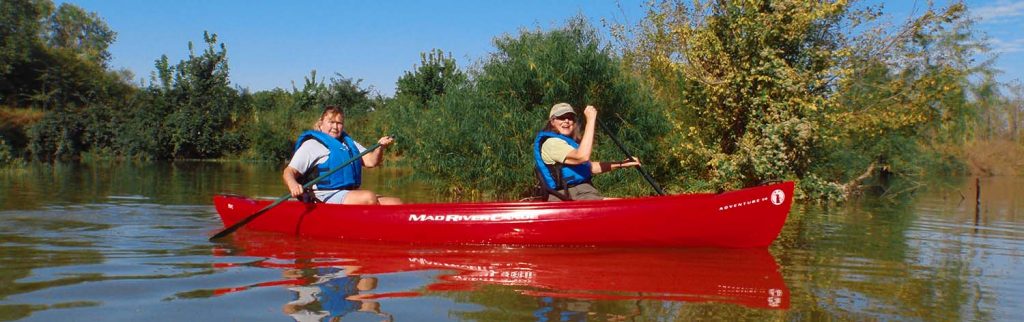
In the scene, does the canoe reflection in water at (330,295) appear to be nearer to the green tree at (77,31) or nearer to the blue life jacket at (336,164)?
the blue life jacket at (336,164)

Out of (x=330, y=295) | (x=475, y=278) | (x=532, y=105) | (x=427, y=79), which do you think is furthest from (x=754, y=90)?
(x=427, y=79)

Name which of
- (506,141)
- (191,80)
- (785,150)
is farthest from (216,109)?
(785,150)

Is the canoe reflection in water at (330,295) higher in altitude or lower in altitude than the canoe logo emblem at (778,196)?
lower

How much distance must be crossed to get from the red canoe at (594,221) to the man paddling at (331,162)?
1.26 ft

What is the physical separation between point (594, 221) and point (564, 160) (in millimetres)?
583

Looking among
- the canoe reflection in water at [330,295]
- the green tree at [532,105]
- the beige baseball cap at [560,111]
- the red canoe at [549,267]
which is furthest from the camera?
the green tree at [532,105]

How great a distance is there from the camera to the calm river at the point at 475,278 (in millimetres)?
3984

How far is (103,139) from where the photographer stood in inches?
1351

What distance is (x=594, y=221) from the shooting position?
6418 millimetres

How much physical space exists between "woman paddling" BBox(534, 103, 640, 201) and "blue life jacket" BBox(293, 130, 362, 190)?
5.51ft

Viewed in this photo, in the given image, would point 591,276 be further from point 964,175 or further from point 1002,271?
point 964,175

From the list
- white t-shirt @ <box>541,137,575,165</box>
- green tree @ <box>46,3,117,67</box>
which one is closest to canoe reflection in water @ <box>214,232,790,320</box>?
white t-shirt @ <box>541,137,575,165</box>

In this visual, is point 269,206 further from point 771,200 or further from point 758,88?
point 758,88

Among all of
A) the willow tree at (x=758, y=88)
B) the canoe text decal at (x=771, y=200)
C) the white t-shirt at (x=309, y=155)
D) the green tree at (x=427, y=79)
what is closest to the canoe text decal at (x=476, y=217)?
the white t-shirt at (x=309, y=155)
